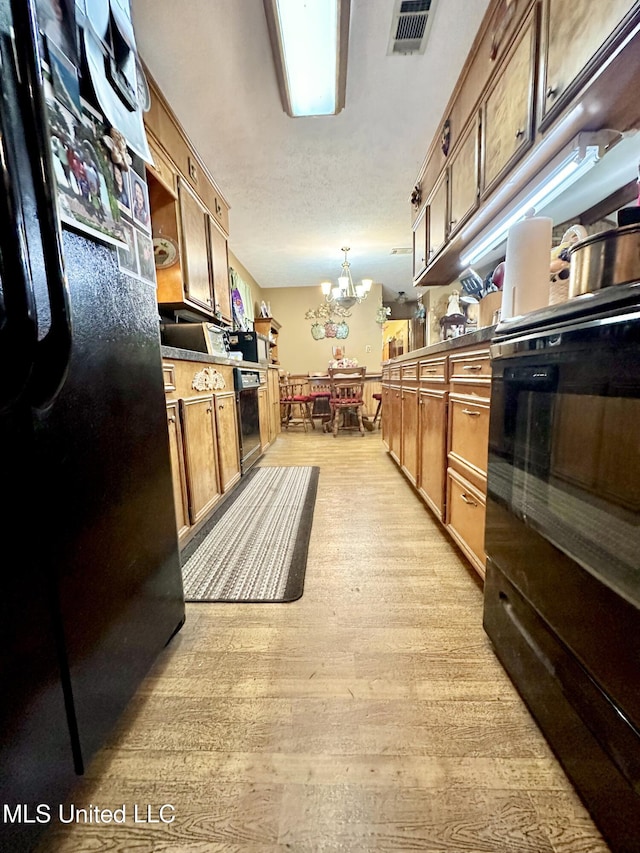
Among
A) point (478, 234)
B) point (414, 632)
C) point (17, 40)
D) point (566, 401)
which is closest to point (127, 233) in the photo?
point (17, 40)

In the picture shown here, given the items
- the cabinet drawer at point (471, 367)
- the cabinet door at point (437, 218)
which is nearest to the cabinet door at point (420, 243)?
the cabinet door at point (437, 218)

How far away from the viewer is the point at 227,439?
7.43 feet

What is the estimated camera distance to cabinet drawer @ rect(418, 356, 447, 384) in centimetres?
158

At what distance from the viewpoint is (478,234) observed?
202 centimetres

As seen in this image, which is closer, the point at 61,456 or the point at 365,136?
the point at 61,456

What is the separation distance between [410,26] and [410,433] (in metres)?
2.14

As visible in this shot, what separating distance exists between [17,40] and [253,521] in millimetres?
1857

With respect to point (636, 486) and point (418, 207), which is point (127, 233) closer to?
point (636, 486)

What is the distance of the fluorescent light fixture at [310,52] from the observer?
142 centimetres

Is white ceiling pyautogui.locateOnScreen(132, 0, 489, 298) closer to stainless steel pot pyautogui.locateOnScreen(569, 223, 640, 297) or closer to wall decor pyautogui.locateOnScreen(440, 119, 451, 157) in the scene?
wall decor pyautogui.locateOnScreen(440, 119, 451, 157)

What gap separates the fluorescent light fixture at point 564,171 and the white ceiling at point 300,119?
872 mm

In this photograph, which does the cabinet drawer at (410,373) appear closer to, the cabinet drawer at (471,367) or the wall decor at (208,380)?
the cabinet drawer at (471,367)

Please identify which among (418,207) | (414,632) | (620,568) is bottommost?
(414,632)

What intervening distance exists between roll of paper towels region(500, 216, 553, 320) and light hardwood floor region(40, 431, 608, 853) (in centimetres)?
107
